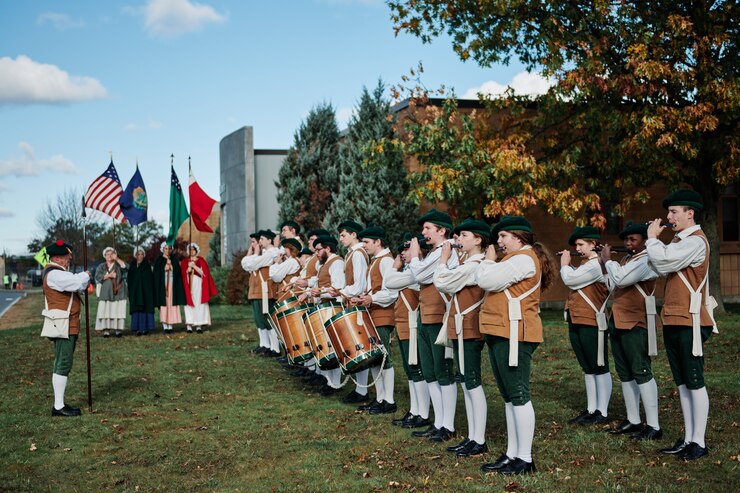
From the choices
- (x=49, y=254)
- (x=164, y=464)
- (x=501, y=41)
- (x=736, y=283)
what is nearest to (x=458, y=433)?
(x=164, y=464)

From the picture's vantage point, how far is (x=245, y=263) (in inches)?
596

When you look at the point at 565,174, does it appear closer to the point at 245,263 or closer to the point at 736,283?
the point at 245,263

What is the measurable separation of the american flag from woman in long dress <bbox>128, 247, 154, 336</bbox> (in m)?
6.42

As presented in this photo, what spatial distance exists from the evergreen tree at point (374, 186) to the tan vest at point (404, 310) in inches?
528

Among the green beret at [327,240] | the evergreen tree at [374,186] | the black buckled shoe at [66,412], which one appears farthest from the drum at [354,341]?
the evergreen tree at [374,186]

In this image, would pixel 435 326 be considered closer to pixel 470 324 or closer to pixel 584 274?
pixel 470 324

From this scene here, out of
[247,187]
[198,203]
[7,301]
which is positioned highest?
[247,187]

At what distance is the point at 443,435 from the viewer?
8180 millimetres

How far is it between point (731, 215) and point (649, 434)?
1984 centimetres

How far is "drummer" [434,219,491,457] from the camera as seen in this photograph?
7.46m

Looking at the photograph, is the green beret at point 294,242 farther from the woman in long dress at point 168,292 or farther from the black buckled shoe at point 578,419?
the black buckled shoe at point 578,419

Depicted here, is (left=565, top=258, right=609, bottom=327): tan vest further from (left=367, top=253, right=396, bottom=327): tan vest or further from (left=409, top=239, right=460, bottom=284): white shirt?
(left=367, top=253, right=396, bottom=327): tan vest

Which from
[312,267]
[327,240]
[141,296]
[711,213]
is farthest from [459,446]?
[711,213]

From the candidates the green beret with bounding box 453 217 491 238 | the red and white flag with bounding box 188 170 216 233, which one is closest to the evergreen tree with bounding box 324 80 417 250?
the red and white flag with bounding box 188 170 216 233
